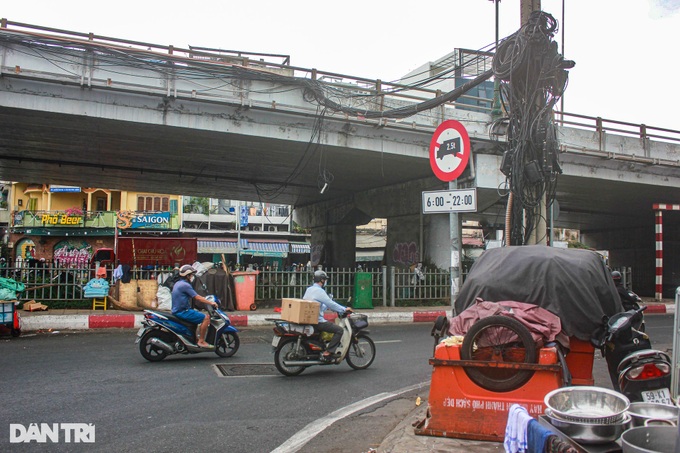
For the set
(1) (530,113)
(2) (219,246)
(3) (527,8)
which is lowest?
(2) (219,246)

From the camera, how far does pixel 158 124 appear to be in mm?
13867

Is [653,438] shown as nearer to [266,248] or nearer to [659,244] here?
[659,244]

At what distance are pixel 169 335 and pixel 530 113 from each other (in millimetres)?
7110

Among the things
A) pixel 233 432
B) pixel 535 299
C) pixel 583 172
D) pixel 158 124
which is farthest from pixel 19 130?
pixel 583 172

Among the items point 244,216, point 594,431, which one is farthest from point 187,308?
point 244,216

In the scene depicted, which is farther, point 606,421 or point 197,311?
point 197,311

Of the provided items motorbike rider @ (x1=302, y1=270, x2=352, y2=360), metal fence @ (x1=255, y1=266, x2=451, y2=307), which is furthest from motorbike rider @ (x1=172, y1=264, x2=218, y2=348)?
metal fence @ (x1=255, y1=266, x2=451, y2=307)

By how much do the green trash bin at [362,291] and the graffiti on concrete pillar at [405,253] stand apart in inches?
175

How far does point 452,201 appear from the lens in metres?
7.12

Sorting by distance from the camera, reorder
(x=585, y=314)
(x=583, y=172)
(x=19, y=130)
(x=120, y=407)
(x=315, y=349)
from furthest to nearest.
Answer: (x=583, y=172) < (x=19, y=130) < (x=315, y=349) < (x=120, y=407) < (x=585, y=314)

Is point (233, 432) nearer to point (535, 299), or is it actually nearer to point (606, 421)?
point (535, 299)

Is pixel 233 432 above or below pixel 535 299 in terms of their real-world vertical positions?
below

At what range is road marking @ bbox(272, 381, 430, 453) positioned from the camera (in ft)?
15.7

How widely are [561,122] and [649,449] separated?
1538 centimetres
